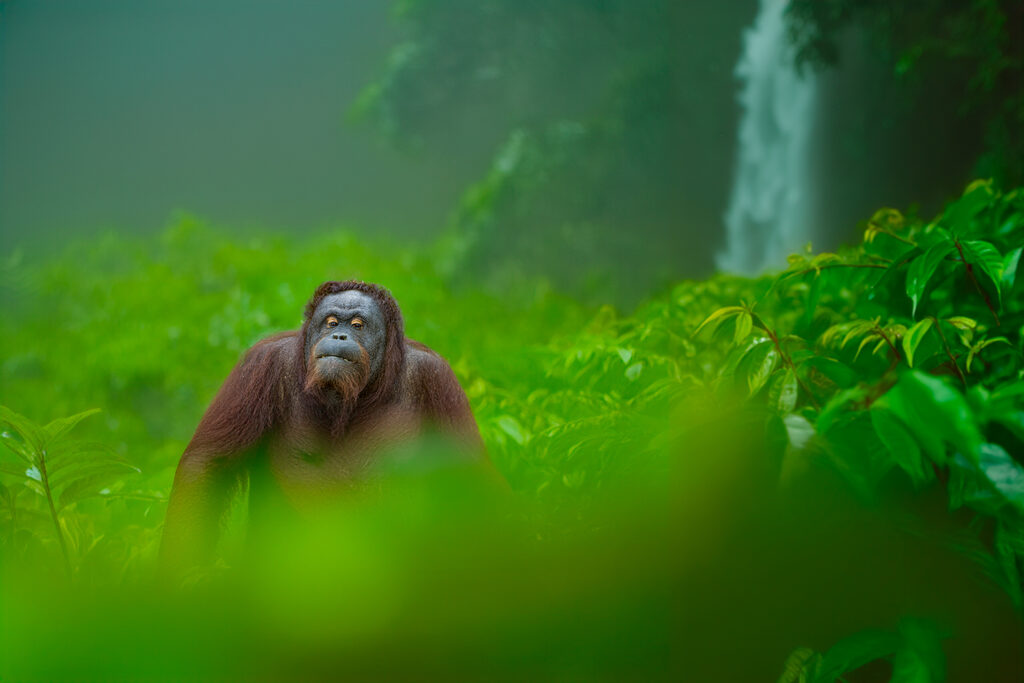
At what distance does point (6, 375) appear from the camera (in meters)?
3.09

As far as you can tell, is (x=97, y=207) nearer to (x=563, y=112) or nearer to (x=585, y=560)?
(x=563, y=112)

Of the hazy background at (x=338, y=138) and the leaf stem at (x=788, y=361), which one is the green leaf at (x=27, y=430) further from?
the hazy background at (x=338, y=138)

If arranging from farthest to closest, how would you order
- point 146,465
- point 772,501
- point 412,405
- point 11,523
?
1. point 146,465
2. point 412,405
3. point 11,523
4. point 772,501

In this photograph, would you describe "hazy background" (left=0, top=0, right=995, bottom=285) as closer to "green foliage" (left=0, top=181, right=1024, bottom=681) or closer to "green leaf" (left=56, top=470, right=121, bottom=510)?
"green foliage" (left=0, top=181, right=1024, bottom=681)

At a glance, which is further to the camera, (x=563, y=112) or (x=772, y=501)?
(x=563, y=112)

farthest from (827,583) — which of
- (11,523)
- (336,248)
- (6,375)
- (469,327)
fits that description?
(6,375)

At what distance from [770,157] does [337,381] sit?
3.14 m

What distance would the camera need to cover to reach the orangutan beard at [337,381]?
3.67 feet

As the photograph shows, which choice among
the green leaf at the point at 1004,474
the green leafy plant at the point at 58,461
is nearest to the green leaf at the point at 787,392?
the green leaf at the point at 1004,474

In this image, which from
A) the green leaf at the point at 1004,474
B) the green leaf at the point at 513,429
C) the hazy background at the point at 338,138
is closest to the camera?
the green leaf at the point at 1004,474

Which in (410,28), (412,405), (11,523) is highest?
(410,28)

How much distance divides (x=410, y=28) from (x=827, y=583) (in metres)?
2.74

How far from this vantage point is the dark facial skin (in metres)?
1.12

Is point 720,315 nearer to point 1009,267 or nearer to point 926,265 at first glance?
point 926,265
